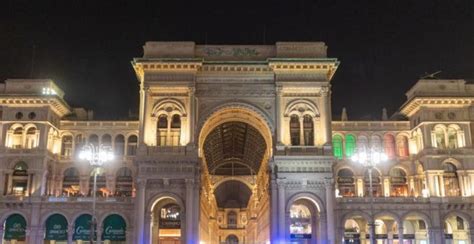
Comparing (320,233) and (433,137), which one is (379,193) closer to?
(433,137)

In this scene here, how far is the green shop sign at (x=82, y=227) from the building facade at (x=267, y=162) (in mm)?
143

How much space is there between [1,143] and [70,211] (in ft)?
38.6

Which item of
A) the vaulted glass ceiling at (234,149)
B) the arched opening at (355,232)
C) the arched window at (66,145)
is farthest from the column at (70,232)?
the arched opening at (355,232)

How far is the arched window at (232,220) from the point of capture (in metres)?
126

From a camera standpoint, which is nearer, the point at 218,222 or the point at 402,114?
the point at 402,114

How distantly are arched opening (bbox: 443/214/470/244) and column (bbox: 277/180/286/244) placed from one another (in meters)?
18.6

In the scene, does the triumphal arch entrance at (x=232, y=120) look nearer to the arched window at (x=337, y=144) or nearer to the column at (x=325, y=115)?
the column at (x=325, y=115)

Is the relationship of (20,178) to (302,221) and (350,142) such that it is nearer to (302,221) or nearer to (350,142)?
(302,221)

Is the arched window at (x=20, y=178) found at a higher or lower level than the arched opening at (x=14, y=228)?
higher

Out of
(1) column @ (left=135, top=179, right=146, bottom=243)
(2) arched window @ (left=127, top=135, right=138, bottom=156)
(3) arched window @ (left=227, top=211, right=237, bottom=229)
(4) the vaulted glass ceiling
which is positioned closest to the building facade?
(1) column @ (left=135, top=179, right=146, bottom=243)

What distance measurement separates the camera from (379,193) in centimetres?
6619

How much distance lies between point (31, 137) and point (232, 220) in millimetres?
70972

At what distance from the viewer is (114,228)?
2247 inches

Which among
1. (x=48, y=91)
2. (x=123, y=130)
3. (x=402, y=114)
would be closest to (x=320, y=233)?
(x=402, y=114)
